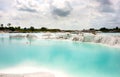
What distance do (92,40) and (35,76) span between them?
4804cm

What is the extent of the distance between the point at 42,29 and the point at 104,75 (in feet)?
487

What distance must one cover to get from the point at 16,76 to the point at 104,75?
8059 mm

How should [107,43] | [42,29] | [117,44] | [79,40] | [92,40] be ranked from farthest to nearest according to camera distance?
[42,29] → [79,40] → [92,40] → [107,43] → [117,44]

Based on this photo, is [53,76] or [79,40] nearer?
[53,76]

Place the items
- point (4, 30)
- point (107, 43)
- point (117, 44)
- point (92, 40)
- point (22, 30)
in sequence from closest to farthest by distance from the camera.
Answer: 1. point (117, 44)
2. point (107, 43)
3. point (92, 40)
4. point (4, 30)
5. point (22, 30)

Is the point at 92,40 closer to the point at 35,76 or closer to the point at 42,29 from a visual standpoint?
the point at 35,76

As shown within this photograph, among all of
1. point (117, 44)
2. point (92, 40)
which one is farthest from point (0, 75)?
point (92, 40)

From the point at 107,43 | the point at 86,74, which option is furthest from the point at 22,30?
the point at 86,74

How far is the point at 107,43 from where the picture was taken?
51938 millimetres

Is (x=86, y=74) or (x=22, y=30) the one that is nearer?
(x=86, y=74)

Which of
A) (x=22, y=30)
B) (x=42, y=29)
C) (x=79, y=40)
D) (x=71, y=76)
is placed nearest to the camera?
(x=71, y=76)

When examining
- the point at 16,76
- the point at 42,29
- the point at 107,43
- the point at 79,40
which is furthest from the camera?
the point at 42,29

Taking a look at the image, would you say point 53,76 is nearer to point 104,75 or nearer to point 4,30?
point 104,75

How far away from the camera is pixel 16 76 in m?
15.9
